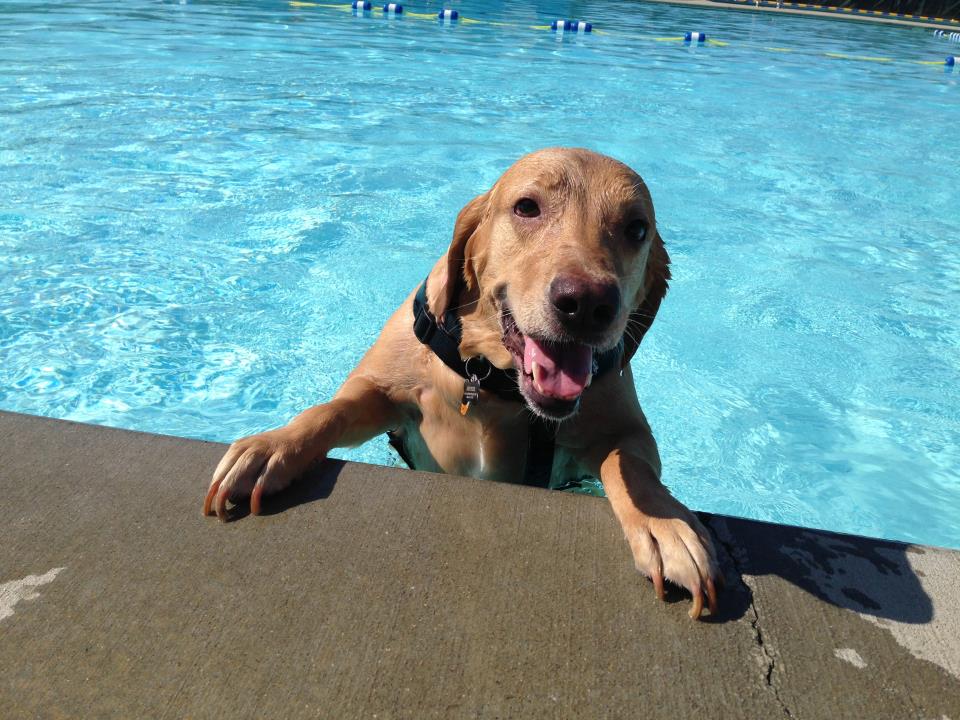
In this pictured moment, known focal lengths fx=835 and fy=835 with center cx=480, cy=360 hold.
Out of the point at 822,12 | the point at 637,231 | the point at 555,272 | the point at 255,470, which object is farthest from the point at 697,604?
the point at 822,12

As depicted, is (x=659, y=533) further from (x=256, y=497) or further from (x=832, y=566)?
(x=256, y=497)

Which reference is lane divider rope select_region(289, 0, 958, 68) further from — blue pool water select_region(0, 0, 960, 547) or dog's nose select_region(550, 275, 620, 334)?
dog's nose select_region(550, 275, 620, 334)

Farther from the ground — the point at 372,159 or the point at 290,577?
the point at 290,577

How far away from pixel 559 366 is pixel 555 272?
0.93 ft

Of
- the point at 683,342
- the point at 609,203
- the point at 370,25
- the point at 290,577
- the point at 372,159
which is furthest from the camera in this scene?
the point at 370,25

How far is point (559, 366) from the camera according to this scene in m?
2.46

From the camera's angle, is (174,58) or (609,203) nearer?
(609,203)

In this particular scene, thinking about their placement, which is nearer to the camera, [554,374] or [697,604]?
[697,604]

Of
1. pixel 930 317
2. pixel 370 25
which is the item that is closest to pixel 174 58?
pixel 370 25

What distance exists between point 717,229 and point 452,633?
21.4ft

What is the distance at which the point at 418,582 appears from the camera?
6.43 ft

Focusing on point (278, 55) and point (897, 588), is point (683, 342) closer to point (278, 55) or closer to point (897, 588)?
point (897, 588)

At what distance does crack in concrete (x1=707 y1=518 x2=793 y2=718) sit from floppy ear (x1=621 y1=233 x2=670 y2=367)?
33.1 inches

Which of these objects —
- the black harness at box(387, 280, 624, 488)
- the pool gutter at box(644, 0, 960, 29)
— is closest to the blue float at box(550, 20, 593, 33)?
the pool gutter at box(644, 0, 960, 29)
